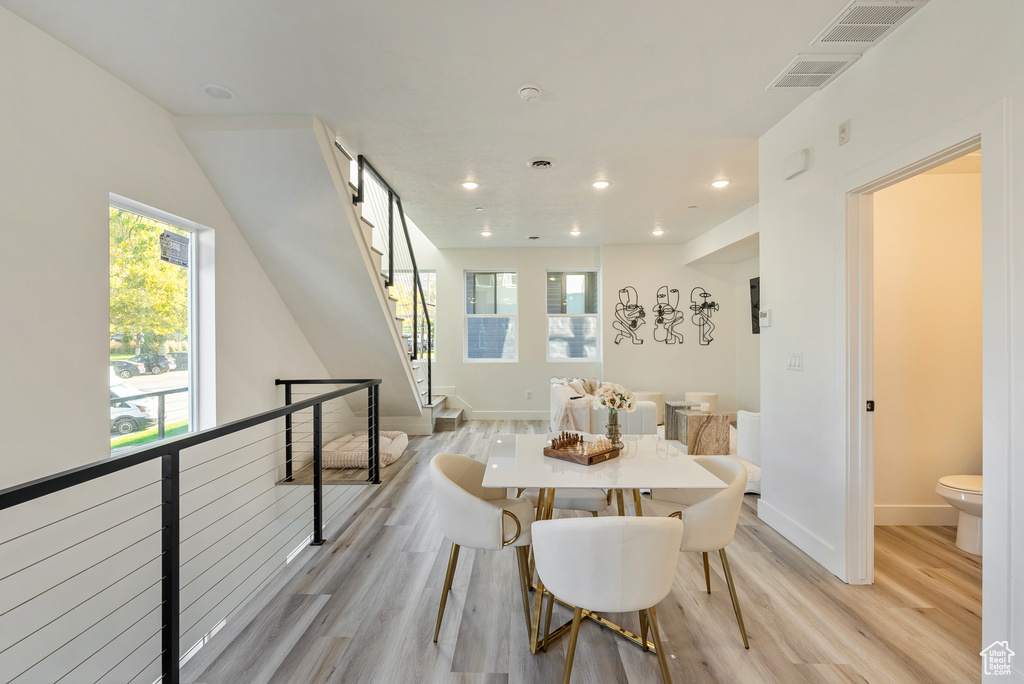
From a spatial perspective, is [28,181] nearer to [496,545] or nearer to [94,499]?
[94,499]

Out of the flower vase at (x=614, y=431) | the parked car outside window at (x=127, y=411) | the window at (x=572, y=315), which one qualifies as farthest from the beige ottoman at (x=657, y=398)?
the parked car outside window at (x=127, y=411)

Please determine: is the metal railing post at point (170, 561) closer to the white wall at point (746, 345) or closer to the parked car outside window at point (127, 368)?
the parked car outside window at point (127, 368)

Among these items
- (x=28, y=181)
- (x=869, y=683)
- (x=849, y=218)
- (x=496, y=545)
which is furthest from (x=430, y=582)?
(x=849, y=218)

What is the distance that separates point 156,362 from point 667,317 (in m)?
5.98

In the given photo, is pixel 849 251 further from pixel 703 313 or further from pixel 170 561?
pixel 703 313

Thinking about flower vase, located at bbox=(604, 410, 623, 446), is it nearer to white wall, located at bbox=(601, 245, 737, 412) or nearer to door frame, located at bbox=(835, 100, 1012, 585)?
door frame, located at bbox=(835, 100, 1012, 585)

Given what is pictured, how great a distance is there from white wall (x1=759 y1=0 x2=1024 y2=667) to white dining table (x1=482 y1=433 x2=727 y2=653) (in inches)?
35.3

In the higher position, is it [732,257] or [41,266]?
[732,257]

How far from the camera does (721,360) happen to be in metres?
6.82

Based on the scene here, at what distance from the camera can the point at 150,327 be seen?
2.94m

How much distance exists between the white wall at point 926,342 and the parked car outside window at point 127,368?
4.61m

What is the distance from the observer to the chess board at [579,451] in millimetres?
2146

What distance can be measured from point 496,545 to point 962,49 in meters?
2.62

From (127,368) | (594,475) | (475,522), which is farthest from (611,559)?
(127,368)
